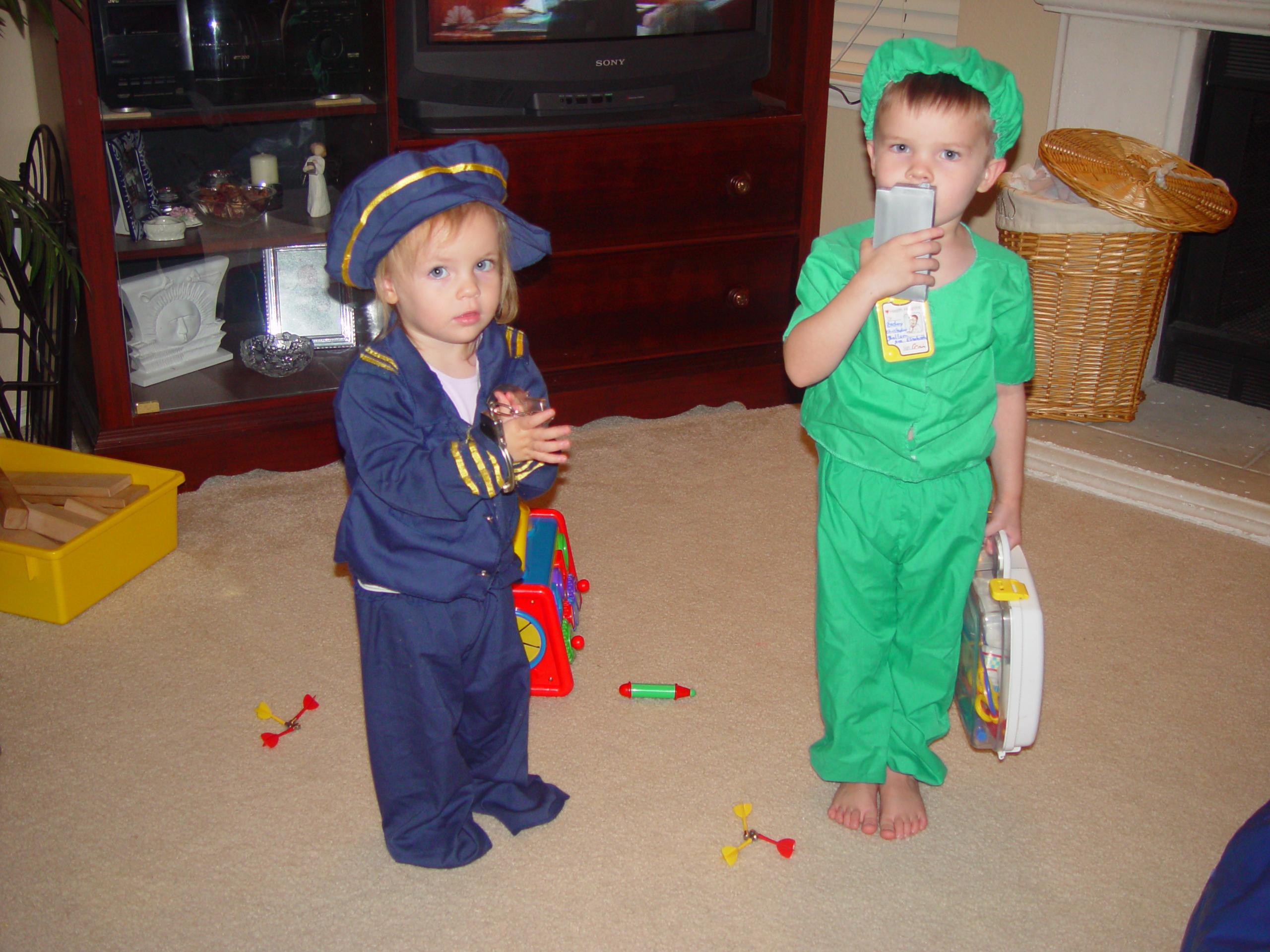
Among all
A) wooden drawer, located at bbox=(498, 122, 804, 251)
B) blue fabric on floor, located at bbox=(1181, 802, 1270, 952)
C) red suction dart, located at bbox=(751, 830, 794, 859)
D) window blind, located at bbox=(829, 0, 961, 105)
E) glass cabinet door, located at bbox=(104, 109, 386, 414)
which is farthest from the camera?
window blind, located at bbox=(829, 0, 961, 105)

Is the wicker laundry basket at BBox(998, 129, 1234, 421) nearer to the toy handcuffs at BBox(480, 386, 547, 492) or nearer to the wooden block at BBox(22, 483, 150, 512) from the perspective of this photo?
the toy handcuffs at BBox(480, 386, 547, 492)

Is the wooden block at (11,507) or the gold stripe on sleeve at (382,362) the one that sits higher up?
the gold stripe on sleeve at (382,362)

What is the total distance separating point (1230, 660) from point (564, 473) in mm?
1224

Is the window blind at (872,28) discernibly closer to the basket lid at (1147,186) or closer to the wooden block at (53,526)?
the basket lid at (1147,186)

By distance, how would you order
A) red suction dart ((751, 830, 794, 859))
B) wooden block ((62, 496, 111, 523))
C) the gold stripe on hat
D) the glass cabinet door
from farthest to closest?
the glass cabinet door → wooden block ((62, 496, 111, 523)) → red suction dart ((751, 830, 794, 859)) → the gold stripe on hat

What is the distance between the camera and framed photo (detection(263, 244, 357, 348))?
7.66ft

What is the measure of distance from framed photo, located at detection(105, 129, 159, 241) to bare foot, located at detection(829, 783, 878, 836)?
159 centimetres

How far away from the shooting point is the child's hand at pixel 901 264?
1.13 m

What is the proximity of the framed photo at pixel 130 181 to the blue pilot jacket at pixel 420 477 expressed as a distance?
3.71 ft

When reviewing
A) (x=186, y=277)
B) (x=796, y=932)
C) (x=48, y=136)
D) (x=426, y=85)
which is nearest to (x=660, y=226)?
(x=426, y=85)

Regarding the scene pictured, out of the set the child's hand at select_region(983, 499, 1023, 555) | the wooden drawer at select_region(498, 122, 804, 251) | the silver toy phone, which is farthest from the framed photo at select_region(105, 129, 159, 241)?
the child's hand at select_region(983, 499, 1023, 555)

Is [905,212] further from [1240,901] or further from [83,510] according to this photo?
[83,510]

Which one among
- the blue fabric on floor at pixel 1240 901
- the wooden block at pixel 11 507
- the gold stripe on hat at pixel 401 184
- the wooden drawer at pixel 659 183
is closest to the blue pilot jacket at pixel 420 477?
the gold stripe on hat at pixel 401 184

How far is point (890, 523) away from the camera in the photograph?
4.22ft
